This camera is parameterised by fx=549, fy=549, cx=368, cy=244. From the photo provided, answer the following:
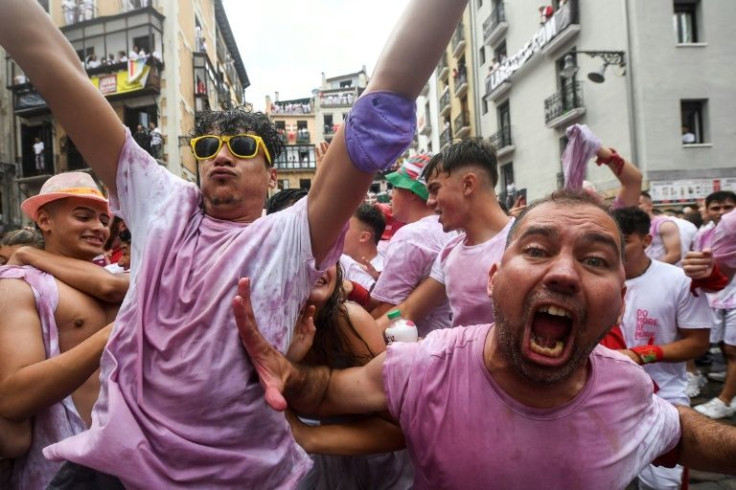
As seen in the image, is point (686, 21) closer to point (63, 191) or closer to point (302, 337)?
point (63, 191)

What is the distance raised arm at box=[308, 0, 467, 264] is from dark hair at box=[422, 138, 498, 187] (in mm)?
1984

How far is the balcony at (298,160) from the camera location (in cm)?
6019

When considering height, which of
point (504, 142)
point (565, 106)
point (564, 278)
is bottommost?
point (564, 278)

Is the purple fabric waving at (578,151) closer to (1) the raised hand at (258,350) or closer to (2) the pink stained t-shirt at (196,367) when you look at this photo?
(2) the pink stained t-shirt at (196,367)

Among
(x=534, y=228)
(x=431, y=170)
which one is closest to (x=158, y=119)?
(x=431, y=170)

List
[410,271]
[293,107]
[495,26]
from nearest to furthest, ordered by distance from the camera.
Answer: [410,271] < [495,26] < [293,107]

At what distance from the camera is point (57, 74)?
5.40 ft

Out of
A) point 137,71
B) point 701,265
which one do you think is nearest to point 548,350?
point 701,265

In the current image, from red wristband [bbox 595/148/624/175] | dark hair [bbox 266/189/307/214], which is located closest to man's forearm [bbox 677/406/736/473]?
dark hair [bbox 266/189/307/214]

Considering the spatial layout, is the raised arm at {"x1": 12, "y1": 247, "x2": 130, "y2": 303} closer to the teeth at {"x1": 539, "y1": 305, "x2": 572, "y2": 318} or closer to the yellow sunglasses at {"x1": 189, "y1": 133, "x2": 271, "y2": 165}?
the yellow sunglasses at {"x1": 189, "y1": 133, "x2": 271, "y2": 165}

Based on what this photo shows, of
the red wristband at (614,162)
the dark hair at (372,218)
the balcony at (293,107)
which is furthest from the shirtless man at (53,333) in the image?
the balcony at (293,107)

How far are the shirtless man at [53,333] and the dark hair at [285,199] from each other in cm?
90

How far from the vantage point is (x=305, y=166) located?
200 feet

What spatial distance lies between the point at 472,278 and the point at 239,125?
1.58 m
